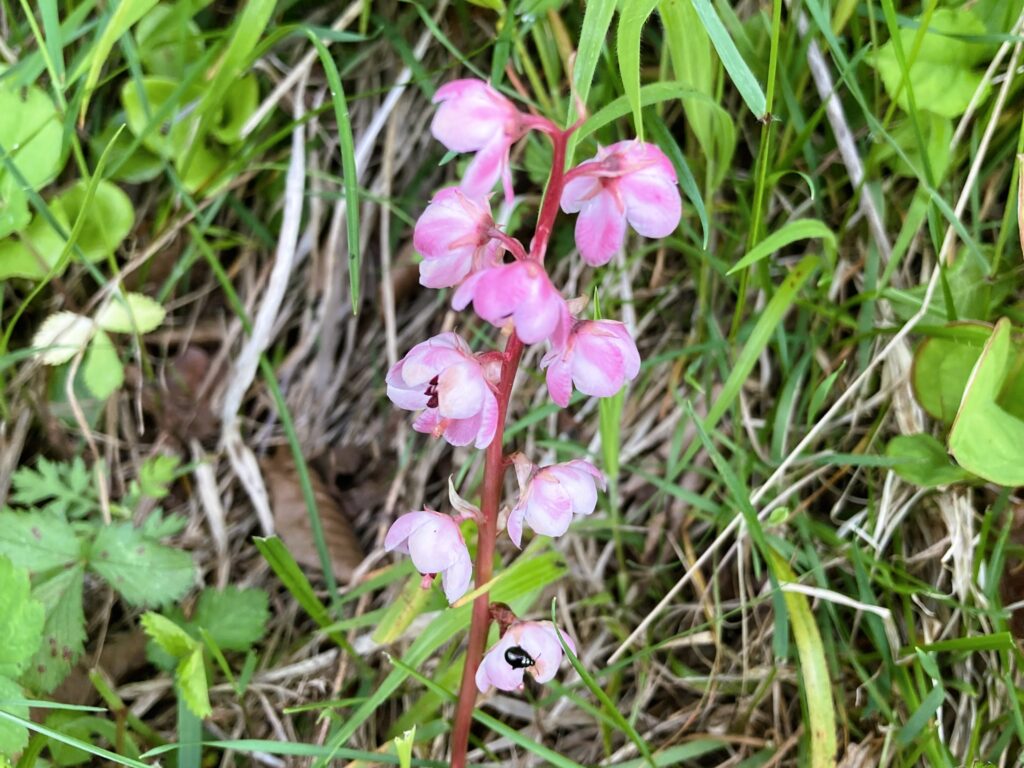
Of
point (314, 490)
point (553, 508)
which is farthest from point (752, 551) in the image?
point (314, 490)

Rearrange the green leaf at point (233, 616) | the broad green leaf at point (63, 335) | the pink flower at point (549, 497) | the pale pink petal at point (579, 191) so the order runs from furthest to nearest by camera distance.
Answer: the broad green leaf at point (63, 335) → the green leaf at point (233, 616) → the pink flower at point (549, 497) → the pale pink petal at point (579, 191)

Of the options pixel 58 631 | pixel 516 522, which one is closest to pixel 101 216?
pixel 58 631

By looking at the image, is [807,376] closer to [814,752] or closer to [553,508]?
[814,752]

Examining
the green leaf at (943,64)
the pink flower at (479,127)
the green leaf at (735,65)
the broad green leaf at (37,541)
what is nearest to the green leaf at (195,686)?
the broad green leaf at (37,541)

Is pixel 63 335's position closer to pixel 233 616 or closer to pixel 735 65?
pixel 233 616

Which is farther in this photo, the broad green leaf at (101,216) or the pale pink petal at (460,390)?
the broad green leaf at (101,216)

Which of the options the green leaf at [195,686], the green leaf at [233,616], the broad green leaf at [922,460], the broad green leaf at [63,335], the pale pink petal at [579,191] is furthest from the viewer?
the broad green leaf at [63,335]

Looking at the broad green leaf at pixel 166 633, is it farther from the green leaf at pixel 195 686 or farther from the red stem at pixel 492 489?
the red stem at pixel 492 489

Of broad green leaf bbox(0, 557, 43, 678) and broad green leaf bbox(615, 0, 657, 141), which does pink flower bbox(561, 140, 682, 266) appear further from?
broad green leaf bbox(0, 557, 43, 678)
